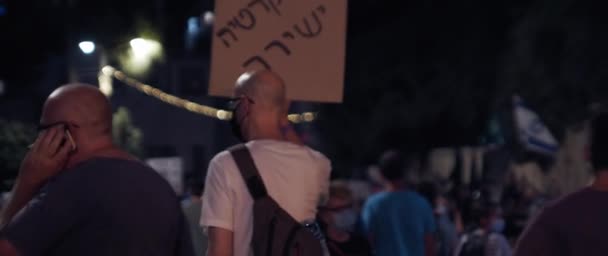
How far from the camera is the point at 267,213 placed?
5.29 m

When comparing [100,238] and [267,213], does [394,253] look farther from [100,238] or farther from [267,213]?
[100,238]

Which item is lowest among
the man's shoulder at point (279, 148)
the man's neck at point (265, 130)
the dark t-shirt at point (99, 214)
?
the dark t-shirt at point (99, 214)

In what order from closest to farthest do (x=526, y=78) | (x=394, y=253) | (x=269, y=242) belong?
(x=269, y=242) → (x=394, y=253) → (x=526, y=78)

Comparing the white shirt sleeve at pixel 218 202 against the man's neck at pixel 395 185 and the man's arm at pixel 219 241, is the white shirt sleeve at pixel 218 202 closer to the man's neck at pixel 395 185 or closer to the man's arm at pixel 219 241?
the man's arm at pixel 219 241

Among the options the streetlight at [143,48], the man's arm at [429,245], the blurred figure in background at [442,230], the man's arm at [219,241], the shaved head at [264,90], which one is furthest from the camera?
the streetlight at [143,48]

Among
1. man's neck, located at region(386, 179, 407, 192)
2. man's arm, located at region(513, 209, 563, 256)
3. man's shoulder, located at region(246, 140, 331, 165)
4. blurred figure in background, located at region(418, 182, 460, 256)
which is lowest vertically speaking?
blurred figure in background, located at region(418, 182, 460, 256)

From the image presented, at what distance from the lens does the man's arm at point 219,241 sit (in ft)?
17.4

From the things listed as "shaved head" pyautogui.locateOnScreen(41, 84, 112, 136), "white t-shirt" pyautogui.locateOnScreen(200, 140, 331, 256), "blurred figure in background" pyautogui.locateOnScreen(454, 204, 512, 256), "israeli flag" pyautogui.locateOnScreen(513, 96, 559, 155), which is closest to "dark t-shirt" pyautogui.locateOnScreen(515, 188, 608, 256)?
"white t-shirt" pyautogui.locateOnScreen(200, 140, 331, 256)

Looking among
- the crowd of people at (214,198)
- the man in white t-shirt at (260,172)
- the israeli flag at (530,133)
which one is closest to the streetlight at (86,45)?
the crowd of people at (214,198)

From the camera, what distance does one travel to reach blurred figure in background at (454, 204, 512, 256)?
10773 millimetres

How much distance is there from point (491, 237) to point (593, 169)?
6069mm

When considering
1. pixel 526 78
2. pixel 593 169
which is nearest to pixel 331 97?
pixel 593 169

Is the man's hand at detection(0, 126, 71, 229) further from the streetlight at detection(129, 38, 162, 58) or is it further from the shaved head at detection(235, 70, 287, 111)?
→ the streetlight at detection(129, 38, 162, 58)

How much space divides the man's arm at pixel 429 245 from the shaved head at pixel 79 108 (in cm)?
535
